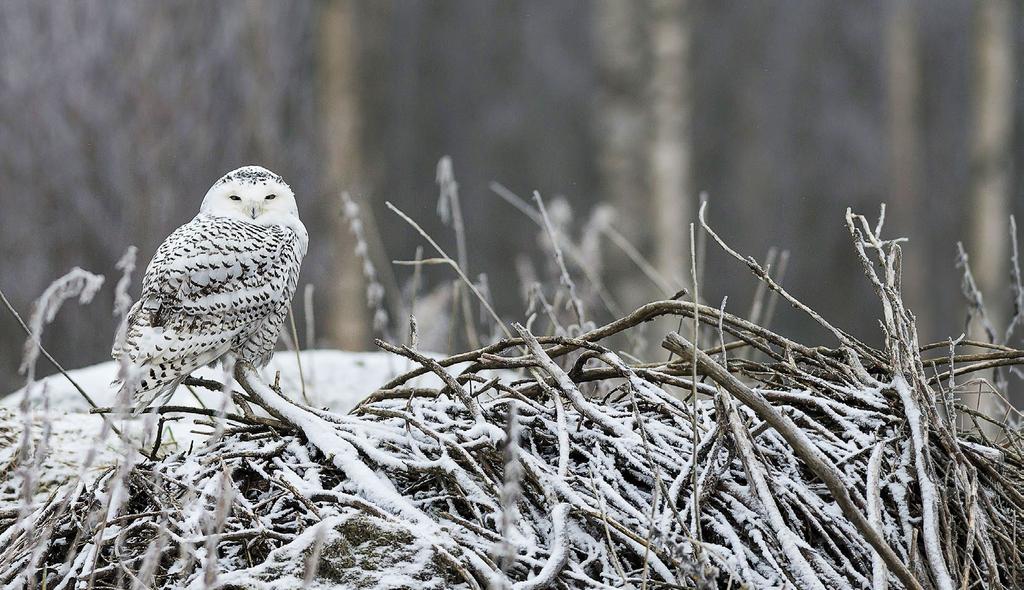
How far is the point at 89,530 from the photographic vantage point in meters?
1.42

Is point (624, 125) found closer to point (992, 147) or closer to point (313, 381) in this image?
point (992, 147)

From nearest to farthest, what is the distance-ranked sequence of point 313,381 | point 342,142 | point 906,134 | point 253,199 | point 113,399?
1. point 253,199
2. point 113,399
3. point 313,381
4. point 342,142
5. point 906,134

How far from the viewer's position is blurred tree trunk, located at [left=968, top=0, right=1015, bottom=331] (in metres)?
8.47

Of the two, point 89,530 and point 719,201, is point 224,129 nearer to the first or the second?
point 719,201

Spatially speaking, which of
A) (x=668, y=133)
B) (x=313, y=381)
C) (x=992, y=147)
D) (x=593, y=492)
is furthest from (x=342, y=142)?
(x=593, y=492)

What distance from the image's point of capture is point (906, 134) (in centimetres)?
1066

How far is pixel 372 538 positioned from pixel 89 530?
391mm

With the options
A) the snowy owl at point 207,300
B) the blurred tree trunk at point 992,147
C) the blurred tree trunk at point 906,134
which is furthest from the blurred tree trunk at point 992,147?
the snowy owl at point 207,300

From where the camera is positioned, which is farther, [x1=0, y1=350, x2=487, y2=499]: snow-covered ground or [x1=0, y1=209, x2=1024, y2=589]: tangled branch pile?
[x1=0, y1=350, x2=487, y2=499]: snow-covered ground

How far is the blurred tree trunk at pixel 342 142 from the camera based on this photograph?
806 centimetres

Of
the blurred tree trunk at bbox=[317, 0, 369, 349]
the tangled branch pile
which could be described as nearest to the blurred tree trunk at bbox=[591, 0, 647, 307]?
the blurred tree trunk at bbox=[317, 0, 369, 349]

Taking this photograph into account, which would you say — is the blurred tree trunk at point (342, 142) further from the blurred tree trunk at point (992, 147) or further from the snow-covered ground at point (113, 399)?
the blurred tree trunk at point (992, 147)

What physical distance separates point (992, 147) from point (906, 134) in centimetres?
214

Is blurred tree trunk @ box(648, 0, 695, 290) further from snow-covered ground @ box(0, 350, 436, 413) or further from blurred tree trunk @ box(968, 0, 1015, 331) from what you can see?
snow-covered ground @ box(0, 350, 436, 413)
